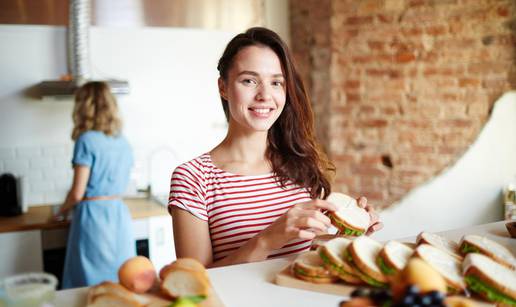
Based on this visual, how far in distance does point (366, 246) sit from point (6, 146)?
362 cm

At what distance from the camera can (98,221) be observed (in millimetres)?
3479

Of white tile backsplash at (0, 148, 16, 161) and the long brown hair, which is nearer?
the long brown hair

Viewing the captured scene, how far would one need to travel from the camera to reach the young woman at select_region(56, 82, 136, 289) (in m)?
3.42

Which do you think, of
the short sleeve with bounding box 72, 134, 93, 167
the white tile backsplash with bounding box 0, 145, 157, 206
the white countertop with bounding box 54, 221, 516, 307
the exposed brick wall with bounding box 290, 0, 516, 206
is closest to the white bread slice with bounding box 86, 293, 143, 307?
the white countertop with bounding box 54, 221, 516, 307

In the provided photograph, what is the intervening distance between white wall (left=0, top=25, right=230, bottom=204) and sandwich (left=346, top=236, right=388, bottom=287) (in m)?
3.42

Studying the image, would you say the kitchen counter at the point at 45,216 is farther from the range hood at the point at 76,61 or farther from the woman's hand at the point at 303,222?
the woman's hand at the point at 303,222

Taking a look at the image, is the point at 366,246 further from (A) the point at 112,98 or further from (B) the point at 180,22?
(B) the point at 180,22

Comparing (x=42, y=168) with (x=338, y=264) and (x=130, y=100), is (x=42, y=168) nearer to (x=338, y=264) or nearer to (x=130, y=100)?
(x=130, y=100)

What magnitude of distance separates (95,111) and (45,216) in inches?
36.0

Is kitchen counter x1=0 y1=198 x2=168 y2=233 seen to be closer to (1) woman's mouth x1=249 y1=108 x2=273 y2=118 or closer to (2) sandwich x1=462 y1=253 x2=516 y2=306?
(1) woman's mouth x1=249 y1=108 x2=273 y2=118

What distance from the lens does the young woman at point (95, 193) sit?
3.42 m

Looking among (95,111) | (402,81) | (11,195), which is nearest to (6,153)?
(11,195)

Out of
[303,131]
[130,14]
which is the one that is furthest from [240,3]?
[303,131]

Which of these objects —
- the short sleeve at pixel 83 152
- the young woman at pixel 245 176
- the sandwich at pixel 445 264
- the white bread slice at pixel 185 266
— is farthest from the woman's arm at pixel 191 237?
the short sleeve at pixel 83 152
